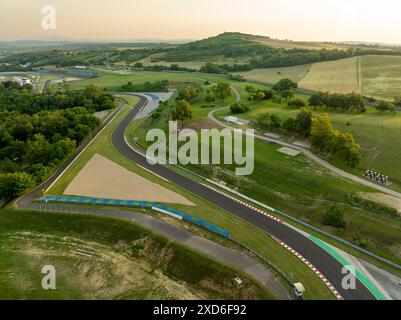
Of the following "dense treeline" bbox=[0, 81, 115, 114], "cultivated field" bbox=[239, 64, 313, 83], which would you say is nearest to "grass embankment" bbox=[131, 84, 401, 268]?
"dense treeline" bbox=[0, 81, 115, 114]

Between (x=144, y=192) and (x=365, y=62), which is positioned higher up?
(x=365, y=62)

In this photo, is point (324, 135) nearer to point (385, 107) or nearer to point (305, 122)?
point (305, 122)

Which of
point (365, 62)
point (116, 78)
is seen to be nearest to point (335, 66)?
point (365, 62)

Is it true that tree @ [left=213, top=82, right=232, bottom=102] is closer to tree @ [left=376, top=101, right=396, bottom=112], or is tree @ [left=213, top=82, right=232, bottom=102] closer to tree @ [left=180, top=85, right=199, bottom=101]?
tree @ [left=180, top=85, right=199, bottom=101]

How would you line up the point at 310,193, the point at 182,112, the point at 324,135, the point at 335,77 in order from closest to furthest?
the point at 310,193 < the point at 324,135 < the point at 182,112 < the point at 335,77

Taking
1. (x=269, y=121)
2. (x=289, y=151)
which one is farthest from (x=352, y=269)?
(x=269, y=121)
